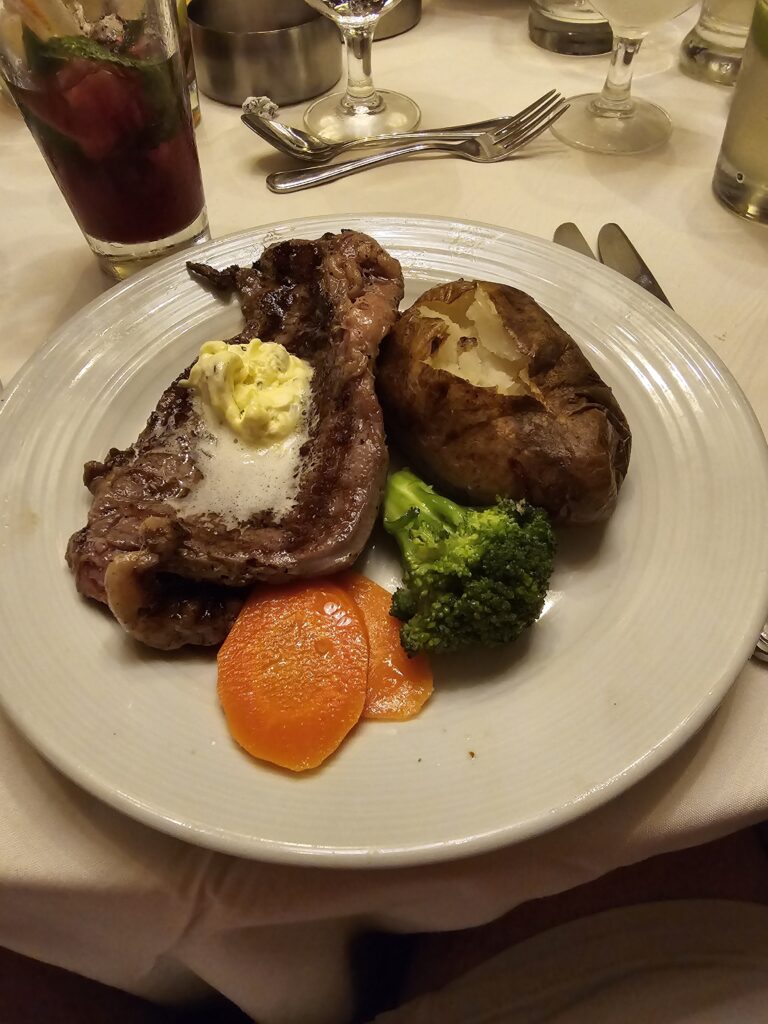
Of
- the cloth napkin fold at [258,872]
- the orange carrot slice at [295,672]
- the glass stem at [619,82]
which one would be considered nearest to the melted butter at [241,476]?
the orange carrot slice at [295,672]

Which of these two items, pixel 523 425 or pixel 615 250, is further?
pixel 615 250

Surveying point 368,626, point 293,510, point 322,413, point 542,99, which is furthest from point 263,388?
point 542,99

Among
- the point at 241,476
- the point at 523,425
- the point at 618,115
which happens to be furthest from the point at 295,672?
the point at 618,115

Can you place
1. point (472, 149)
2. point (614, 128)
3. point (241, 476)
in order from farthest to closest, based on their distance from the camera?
point (614, 128)
point (472, 149)
point (241, 476)

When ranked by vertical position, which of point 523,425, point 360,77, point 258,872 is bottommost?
point 258,872

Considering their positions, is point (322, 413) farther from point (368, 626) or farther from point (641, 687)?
point (641, 687)

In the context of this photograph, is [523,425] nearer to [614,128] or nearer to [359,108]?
[614,128]
